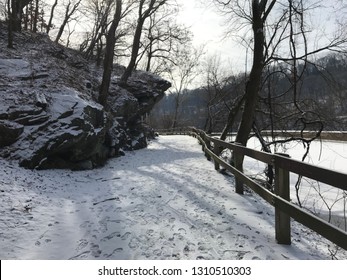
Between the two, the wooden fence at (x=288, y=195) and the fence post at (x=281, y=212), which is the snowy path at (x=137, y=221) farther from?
the wooden fence at (x=288, y=195)

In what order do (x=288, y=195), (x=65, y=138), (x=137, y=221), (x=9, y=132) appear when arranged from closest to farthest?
(x=288, y=195)
(x=137, y=221)
(x=9, y=132)
(x=65, y=138)

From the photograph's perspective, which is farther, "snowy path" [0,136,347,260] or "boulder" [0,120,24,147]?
"boulder" [0,120,24,147]

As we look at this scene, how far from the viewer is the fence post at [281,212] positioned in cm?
418

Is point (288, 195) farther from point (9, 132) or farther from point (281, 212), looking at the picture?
point (9, 132)

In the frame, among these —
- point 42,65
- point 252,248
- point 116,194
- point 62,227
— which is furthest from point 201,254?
point 42,65

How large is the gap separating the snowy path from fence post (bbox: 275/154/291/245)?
137 millimetres

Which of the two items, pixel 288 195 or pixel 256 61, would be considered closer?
pixel 288 195

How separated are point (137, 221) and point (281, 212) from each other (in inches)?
90.4

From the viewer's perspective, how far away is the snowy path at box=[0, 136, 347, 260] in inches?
163

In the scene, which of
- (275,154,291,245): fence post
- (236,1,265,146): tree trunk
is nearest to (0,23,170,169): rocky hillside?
(236,1,265,146): tree trunk

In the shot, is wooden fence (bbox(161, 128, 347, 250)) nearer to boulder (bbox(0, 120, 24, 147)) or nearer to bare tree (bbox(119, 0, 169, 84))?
boulder (bbox(0, 120, 24, 147))

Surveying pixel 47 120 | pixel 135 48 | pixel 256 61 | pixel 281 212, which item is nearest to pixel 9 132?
pixel 47 120

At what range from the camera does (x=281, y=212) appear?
168 inches

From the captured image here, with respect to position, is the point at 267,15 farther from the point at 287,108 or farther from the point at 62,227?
the point at 62,227
